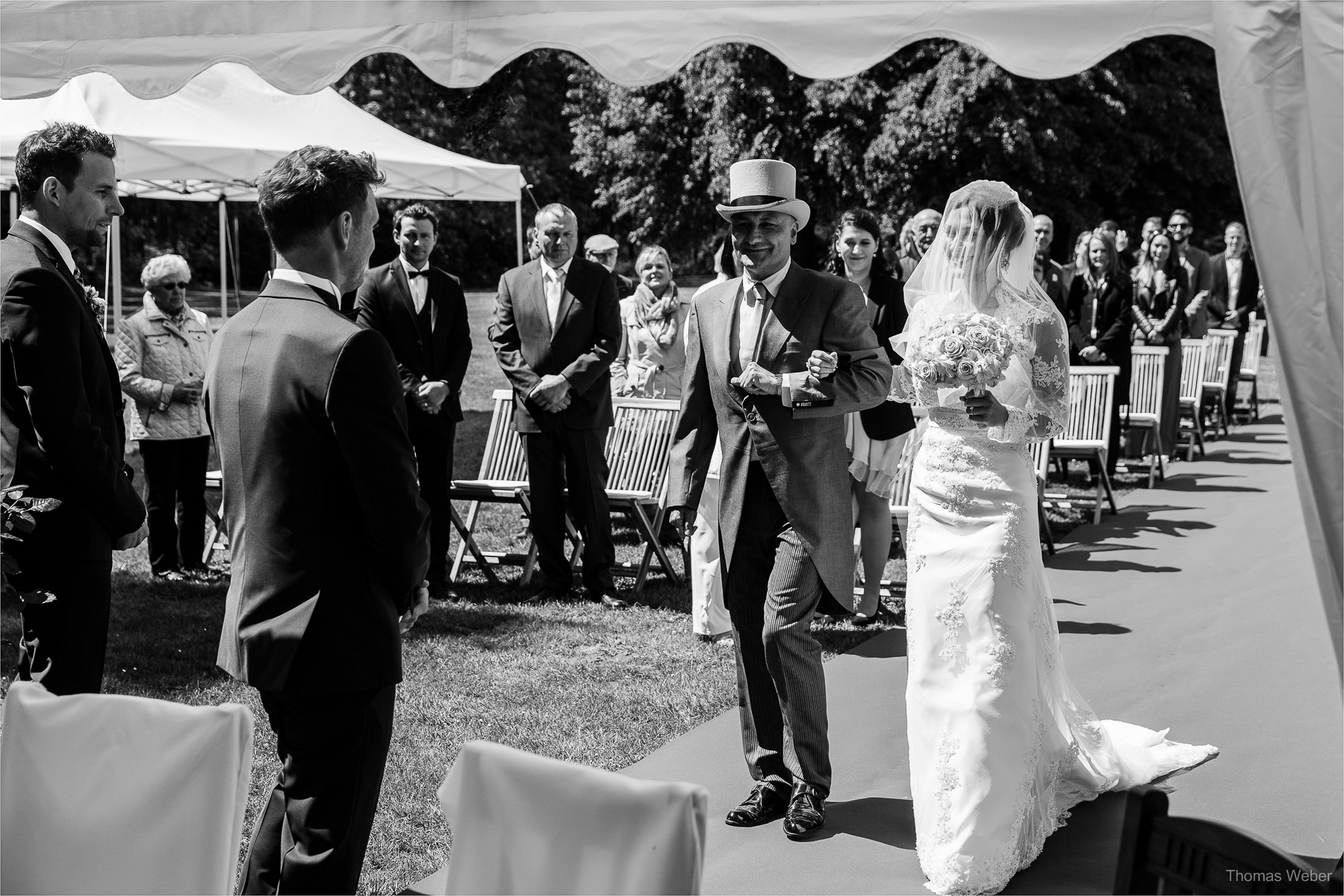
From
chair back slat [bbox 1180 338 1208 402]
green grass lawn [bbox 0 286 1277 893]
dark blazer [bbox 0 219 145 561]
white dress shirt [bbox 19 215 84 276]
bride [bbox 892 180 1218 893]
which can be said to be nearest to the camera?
dark blazer [bbox 0 219 145 561]

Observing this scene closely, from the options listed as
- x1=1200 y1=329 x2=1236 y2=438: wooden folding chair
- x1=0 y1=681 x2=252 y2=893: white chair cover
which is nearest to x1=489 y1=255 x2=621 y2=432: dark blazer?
x1=0 y1=681 x2=252 y2=893: white chair cover

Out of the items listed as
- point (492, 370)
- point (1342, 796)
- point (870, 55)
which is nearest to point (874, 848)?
point (1342, 796)

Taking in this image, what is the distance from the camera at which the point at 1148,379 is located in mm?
12859

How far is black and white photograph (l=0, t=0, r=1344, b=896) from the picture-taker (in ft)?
9.00

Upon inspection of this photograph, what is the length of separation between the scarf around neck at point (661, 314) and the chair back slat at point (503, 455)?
130 centimetres

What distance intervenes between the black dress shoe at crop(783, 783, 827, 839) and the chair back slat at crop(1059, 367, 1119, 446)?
6860mm

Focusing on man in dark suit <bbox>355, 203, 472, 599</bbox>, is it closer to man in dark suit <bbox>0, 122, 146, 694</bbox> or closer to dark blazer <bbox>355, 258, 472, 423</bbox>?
dark blazer <bbox>355, 258, 472, 423</bbox>

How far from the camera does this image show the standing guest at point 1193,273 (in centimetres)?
1511

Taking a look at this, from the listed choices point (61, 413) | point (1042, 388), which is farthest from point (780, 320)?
point (61, 413)

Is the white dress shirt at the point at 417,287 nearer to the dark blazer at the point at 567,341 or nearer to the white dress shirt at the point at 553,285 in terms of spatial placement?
the dark blazer at the point at 567,341

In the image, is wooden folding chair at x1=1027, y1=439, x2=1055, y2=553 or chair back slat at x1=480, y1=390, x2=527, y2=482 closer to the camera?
chair back slat at x1=480, y1=390, x2=527, y2=482

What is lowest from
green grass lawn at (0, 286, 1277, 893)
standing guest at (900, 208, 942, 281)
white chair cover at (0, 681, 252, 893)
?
green grass lawn at (0, 286, 1277, 893)

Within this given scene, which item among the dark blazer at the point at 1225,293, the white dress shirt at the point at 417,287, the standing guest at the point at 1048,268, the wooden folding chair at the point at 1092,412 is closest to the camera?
the white dress shirt at the point at 417,287

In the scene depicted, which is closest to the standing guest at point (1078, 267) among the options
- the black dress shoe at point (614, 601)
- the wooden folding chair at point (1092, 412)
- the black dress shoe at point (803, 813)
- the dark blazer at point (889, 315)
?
the wooden folding chair at point (1092, 412)
